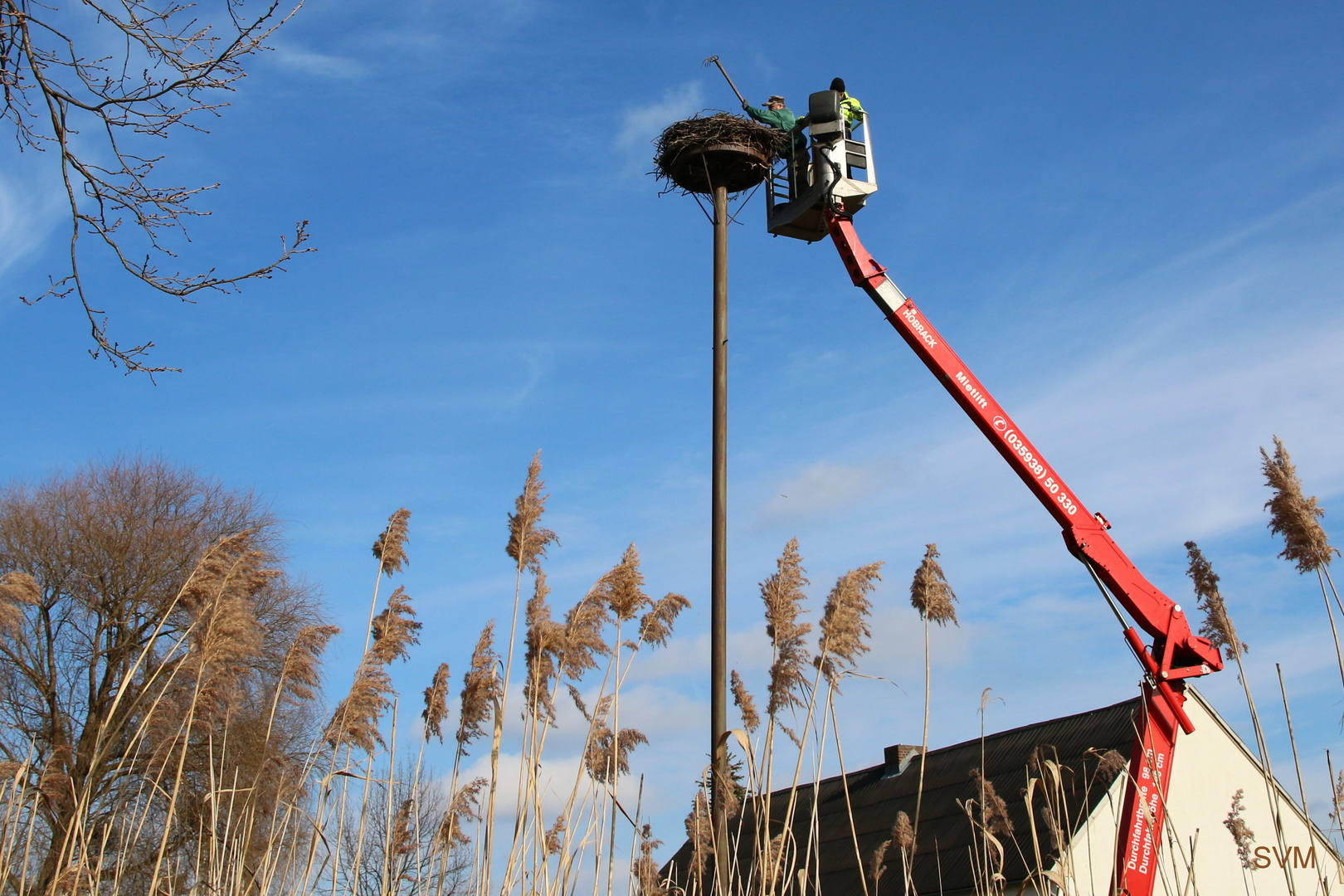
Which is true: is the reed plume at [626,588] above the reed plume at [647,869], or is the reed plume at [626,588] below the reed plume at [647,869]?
above

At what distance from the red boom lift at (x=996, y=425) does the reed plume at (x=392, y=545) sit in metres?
5.67

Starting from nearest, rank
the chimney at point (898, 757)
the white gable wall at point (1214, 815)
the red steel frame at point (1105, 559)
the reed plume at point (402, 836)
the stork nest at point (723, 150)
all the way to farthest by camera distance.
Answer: the reed plume at point (402, 836)
the red steel frame at point (1105, 559)
the stork nest at point (723, 150)
the white gable wall at point (1214, 815)
the chimney at point (898, 757)

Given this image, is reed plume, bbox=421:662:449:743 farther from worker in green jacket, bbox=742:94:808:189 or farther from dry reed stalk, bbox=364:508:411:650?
worker in green jacket, bbox=742:94:808:189

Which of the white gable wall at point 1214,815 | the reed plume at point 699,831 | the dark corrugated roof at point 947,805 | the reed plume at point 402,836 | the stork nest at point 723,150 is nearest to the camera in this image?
the reed plume at point 699,831

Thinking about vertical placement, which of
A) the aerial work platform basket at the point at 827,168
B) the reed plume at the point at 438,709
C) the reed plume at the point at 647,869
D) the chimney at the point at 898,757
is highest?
the aerial work platform basket at the point at 827,168

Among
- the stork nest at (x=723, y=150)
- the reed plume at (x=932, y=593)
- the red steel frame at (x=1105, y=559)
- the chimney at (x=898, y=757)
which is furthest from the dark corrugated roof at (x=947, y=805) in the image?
the reed plume at (x=932, y=593)

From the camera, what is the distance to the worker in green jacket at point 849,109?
945 centimetres

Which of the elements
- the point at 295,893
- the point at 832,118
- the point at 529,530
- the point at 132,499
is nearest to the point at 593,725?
the point at 529,530

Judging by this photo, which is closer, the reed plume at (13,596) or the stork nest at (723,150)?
the reed plume at (13,596)

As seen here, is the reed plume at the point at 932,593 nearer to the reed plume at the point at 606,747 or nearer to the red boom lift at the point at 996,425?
the reed plume at the point at 606,747

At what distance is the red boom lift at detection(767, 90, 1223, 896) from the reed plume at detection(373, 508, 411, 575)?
567 cm

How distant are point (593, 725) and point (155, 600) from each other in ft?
53.0

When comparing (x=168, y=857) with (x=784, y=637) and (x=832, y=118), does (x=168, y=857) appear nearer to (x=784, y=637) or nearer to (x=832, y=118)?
(x=784, y=637)

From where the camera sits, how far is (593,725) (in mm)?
4410
